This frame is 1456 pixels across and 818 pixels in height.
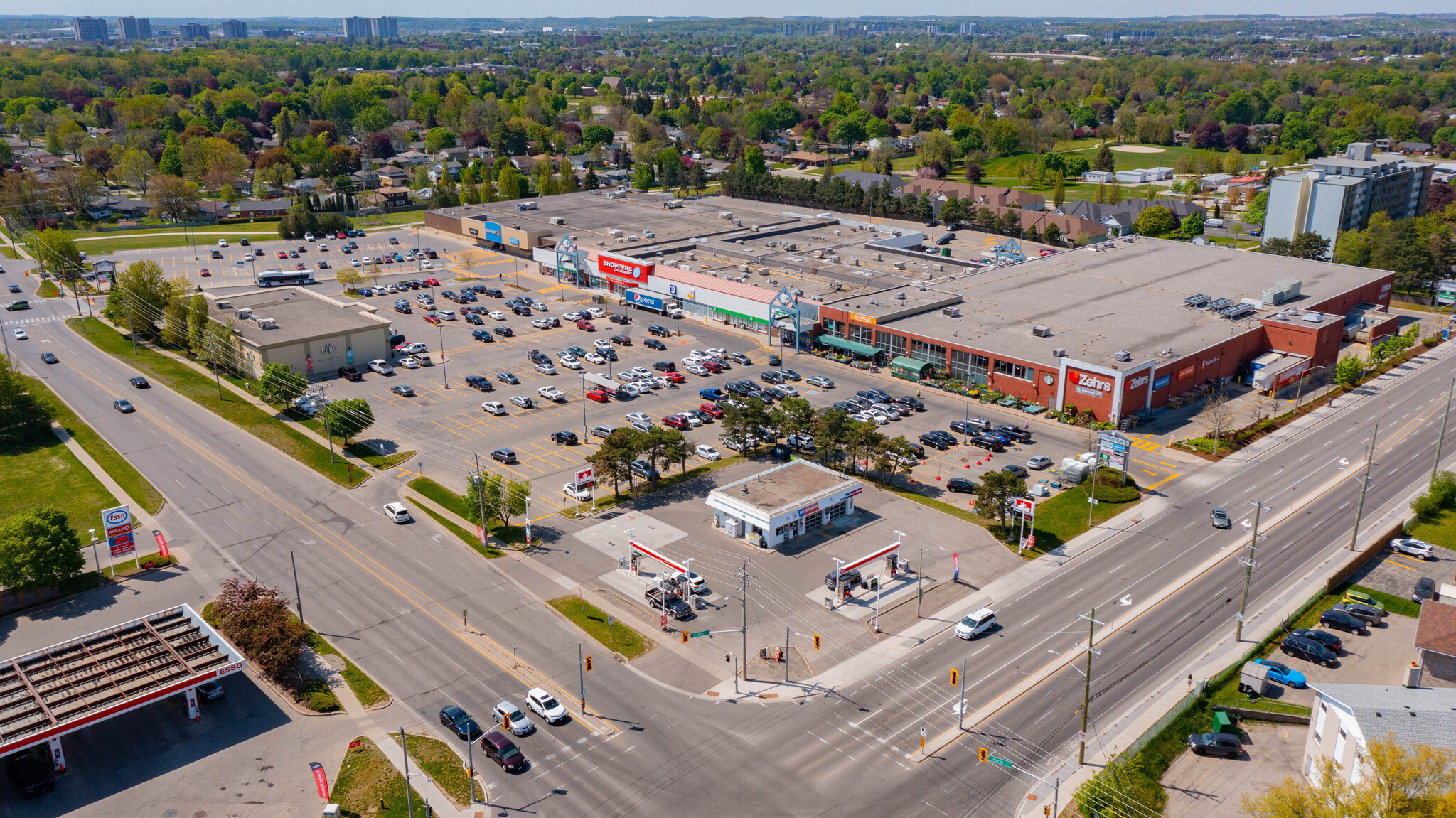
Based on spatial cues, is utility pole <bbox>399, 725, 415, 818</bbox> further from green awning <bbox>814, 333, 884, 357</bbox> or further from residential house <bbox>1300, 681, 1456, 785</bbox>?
green awning <bbox>814, 333, 884, 357</bbox>

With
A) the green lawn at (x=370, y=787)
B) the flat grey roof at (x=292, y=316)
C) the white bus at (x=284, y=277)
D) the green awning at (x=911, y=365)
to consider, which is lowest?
the green lawn at (x=370, y=787)

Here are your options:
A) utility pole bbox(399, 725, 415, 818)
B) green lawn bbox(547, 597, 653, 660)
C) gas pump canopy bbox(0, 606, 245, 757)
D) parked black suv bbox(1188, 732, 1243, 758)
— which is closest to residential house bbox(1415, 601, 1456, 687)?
parked black suv bbox(1188, 732, 1243, 758)

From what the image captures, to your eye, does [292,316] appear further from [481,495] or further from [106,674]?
[106,674]

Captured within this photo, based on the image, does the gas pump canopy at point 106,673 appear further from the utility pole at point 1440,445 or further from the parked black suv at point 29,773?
the utility pole at point 1440,445

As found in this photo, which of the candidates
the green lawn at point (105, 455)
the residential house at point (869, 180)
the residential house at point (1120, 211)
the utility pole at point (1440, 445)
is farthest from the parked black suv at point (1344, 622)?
the residential house at point (869, 180)

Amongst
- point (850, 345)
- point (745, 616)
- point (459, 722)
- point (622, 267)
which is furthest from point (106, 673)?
point (622, 267)

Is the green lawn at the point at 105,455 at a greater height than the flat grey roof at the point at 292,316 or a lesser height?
lesser
